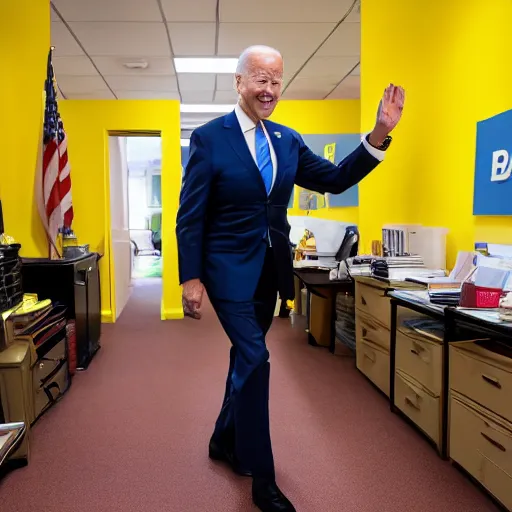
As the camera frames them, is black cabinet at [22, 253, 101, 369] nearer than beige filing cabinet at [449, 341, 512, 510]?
No

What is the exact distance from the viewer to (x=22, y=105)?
125 inches

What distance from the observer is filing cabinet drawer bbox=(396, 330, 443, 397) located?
2.24m

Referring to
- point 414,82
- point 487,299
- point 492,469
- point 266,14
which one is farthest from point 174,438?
point 266,14

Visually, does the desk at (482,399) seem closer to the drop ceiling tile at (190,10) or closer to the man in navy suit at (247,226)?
the man in navy suit at (247,226)

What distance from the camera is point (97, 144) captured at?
544 cm

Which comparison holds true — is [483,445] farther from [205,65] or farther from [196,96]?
[196,96]

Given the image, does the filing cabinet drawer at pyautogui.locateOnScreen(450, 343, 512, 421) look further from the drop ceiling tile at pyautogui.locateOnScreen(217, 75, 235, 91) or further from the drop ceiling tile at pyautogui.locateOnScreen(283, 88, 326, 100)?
the drop ceiling tile at pyautogui.locateOnScreen(283, 88, 326, 100)

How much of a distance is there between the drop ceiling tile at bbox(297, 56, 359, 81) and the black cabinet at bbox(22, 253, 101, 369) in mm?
3472

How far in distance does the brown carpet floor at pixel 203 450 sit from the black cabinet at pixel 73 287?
24 centimetres

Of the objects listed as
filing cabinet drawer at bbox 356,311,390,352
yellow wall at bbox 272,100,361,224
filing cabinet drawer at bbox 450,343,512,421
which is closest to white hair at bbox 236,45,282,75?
filing cabinet drawer at bbox 450,343,512,421

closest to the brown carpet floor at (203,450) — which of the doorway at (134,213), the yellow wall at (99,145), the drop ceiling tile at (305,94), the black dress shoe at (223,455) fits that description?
the black dress shoe at (223,455)

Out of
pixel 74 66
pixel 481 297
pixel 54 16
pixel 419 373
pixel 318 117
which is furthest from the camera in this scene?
pixel 318 117

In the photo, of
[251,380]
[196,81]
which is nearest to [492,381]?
[251,380]

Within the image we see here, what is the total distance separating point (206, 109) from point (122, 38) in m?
3.48
